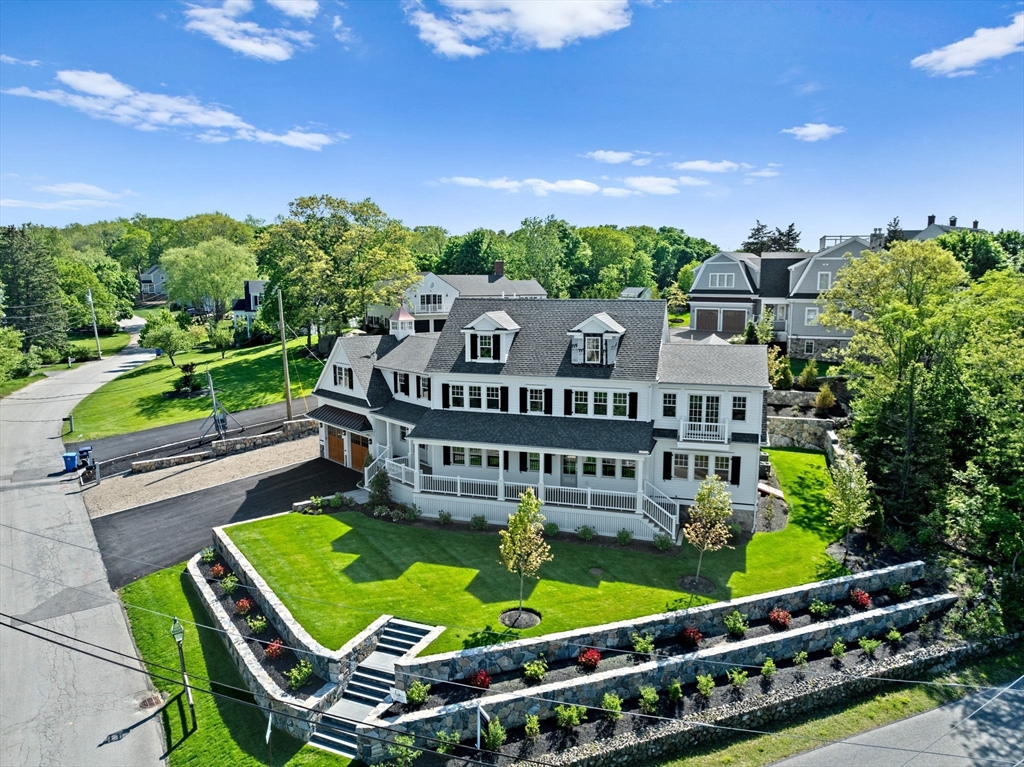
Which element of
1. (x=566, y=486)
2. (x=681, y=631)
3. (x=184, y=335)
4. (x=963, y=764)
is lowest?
(x=963, y=764)

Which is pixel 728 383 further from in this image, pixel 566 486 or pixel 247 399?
pixel 247 399

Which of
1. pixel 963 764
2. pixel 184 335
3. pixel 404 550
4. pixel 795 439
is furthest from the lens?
pixel 184 335

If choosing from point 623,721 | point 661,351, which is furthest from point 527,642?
point 661,351

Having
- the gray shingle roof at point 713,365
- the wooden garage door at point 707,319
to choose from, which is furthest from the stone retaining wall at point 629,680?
the wooden garage door at point 707,319

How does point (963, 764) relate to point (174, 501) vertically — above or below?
below

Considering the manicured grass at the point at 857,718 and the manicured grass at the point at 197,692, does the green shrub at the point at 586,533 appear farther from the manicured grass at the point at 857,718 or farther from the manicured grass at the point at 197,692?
Answer: the manicured grass at the point at 197,692

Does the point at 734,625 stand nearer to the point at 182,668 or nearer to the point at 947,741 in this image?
the point at 947,741

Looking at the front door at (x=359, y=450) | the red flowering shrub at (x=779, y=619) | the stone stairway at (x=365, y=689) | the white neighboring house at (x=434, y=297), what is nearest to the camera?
the stone stairway at (x=365, y=689)

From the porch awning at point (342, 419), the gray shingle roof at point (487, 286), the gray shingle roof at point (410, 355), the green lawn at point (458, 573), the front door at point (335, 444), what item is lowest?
the green lawn at point (458, 573)
